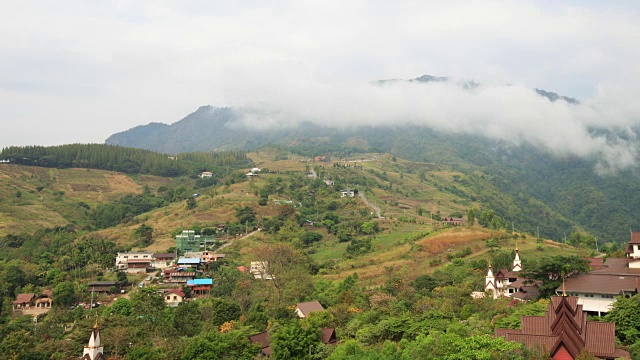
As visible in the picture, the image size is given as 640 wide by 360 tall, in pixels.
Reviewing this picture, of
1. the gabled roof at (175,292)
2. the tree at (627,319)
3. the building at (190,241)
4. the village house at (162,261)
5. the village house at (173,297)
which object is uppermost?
the tree at (627,319)

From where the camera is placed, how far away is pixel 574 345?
2375 cm

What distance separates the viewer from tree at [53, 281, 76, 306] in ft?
194

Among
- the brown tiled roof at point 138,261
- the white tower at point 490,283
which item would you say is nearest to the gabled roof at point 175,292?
the brown tiled roof at point 138,261

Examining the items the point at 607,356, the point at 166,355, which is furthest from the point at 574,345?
the point at 166,355

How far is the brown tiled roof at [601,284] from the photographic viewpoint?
1273 inches

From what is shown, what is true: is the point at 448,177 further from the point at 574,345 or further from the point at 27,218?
the point at 574,345

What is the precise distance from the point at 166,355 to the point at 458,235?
42124 mm

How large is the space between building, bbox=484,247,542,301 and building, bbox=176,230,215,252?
Result: 1881 inches

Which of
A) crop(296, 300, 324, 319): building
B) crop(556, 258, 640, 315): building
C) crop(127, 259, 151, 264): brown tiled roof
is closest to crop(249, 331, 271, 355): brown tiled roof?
crop(296, 300, 324, 319): building

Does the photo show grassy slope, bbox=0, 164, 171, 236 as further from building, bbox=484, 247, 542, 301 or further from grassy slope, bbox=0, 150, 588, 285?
building, bbox=484, 247, 542, 301

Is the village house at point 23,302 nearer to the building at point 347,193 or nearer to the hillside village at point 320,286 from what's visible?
the hillside village at point 320,286

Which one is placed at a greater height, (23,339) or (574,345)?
(574,345)

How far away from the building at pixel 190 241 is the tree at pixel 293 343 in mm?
49840

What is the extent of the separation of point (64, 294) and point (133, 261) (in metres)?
15.6
